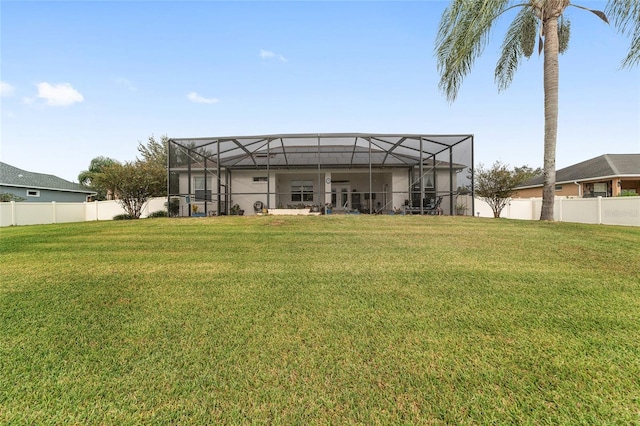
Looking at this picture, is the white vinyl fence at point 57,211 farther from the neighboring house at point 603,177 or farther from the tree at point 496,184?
the neighboring house at point 603,177

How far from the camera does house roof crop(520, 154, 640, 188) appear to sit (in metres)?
20.4

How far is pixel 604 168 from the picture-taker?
70.3ft

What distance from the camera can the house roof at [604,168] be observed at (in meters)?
20.4

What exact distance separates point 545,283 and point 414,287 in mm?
1902

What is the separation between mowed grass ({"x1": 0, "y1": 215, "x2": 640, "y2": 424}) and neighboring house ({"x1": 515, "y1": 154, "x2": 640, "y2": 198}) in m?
21.6

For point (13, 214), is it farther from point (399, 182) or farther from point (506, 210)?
point (506, 210)

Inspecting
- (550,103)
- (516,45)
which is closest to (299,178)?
(516,45)

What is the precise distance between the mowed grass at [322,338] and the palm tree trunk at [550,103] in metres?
4.28

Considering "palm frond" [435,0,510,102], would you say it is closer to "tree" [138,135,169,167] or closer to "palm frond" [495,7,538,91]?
"palm frond" [495,7,538,91]

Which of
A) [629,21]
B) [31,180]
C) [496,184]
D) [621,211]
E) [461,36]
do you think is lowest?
[621,211]

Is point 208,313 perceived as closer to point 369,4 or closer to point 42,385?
point 42,385

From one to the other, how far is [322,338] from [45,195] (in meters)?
31.3

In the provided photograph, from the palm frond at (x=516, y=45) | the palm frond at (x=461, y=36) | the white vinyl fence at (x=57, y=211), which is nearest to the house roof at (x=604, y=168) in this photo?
the palm frond at (x=516, y=45)

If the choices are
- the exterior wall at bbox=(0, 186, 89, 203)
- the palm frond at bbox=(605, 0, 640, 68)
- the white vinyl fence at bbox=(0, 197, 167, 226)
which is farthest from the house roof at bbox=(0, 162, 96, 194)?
the palm frond at bbox=(605, 0, 640, 68)
